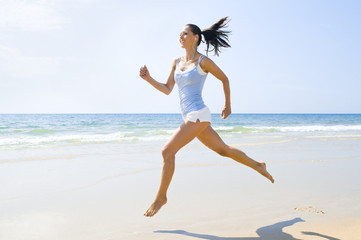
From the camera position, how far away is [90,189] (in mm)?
5066

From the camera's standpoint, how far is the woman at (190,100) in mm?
3205

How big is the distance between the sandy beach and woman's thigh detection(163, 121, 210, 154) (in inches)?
33.2

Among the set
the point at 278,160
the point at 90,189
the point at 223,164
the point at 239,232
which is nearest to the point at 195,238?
the point at 239,232

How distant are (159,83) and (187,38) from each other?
0.55 metres

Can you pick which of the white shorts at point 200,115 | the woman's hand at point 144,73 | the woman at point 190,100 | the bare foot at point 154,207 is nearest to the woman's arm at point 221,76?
the woman at point 190,100

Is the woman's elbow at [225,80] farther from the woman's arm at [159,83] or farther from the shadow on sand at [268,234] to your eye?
the shadow on sand at [268,234]

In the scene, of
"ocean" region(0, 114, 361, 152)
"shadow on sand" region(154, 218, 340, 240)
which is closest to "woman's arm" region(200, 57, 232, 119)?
"shadow on sand" region(154, 218, 340, 240)

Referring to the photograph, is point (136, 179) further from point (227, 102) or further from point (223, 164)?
point (227, 102)

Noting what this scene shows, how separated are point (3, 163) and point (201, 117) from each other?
20.6 feet

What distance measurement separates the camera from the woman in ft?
10.5

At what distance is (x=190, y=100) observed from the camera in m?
3.29

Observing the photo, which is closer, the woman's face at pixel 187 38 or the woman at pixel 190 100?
the woman at pixel 190 100

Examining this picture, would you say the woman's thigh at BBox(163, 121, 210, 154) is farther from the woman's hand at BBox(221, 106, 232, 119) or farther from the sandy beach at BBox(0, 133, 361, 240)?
the sandy beach at BBox(0, 133, 361, 240)

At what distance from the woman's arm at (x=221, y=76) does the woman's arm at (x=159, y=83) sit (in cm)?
44
